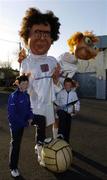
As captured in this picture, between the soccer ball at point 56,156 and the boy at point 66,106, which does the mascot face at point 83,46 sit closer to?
the boy at point 66,106

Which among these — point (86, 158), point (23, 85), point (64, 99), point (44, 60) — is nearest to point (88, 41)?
point (44, 60)

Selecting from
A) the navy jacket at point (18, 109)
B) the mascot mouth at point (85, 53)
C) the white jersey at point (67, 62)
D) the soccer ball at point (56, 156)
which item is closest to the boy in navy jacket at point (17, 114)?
the navy jacket at point (18, 109)

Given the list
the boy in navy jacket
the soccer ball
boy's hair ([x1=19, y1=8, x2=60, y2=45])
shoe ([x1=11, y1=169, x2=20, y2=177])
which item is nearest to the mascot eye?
boy's hair ([x1=19, y1=8, x2=60, y2=45])

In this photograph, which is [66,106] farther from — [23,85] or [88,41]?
[23,85]

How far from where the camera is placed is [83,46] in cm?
685

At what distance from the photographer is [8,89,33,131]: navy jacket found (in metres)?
5.81

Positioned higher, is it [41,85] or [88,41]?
[88,41]

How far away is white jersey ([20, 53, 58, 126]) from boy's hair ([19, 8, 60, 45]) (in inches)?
21.3

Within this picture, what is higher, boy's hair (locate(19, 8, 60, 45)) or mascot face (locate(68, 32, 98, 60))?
boy's hair (locate(19, 8, 60, 45))

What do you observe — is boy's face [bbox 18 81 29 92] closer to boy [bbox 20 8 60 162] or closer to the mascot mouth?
boy [bbox 20 8 60 162]

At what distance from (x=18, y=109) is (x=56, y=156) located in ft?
3.08

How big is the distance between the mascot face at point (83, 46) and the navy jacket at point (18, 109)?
1.53m

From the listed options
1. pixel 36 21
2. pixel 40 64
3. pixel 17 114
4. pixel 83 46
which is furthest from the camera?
pixel 83 46

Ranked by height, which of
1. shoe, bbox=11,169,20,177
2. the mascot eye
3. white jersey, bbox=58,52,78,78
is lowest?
shoe, bbox=11,169,20,177
